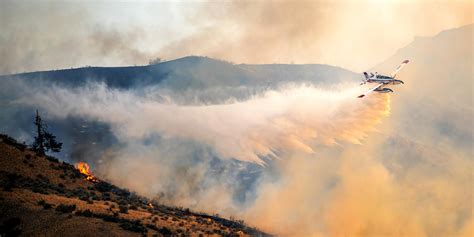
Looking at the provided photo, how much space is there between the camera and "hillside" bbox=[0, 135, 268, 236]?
109ft

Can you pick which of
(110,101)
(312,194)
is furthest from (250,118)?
(110,101)

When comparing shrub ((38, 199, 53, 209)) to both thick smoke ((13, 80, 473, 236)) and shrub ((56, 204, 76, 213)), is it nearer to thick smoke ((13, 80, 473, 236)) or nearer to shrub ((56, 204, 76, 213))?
shrub ((56, 204, 76, 213))

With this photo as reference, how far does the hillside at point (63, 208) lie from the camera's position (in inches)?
1310

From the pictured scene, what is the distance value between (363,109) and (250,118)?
31.3 meters

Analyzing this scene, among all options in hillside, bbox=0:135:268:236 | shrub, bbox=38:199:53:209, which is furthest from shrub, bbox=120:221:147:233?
shrub, bbox=38:199:53:209

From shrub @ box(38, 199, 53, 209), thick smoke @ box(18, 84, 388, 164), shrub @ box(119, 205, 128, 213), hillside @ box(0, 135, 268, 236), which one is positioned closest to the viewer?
hillside @ box(0, 135, 268, 236)

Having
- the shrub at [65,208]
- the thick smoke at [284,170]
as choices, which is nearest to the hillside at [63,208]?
the shrub at [65,208]

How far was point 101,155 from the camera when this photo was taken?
13350 centimetres

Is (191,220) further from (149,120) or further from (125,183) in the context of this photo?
(149,120)

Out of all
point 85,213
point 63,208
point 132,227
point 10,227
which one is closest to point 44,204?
point 63,208

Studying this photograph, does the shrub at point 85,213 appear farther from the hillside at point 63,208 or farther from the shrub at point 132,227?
the shrub at point 132,227

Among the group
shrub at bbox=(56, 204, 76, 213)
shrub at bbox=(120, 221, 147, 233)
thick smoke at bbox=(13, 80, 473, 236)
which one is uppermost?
thick smoke at bbox=(13, 80, 473, 236)

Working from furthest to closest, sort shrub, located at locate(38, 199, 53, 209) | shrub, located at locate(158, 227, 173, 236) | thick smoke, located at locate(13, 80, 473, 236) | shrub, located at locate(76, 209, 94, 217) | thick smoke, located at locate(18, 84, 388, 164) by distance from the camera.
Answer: thick smoke, located at locate(18, 84, 388, 164) < thick smoke, located at locate(13, 80, 473, 236) < shrub, located at locate(158, 227, 173, 236) < shrub, located at locate(76, 209, 94, 217) < shrub, located at locate(38, 199, 53, 209)

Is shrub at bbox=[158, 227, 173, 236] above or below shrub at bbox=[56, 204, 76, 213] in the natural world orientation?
below
